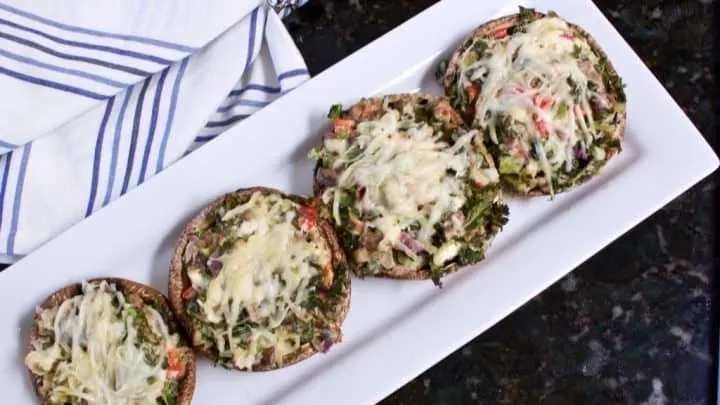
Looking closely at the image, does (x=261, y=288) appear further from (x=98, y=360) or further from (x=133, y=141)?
(x=133, y=141)

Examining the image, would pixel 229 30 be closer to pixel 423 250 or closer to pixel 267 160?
pixel 267 160

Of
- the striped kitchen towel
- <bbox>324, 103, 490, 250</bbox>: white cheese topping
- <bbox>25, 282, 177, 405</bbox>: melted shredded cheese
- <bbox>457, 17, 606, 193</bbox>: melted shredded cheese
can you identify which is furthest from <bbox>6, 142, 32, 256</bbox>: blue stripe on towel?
<bbox>457, 17, 606, 193</bbox>: melted shredded cheese

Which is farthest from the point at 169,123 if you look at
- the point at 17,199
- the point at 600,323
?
the point at 600,323

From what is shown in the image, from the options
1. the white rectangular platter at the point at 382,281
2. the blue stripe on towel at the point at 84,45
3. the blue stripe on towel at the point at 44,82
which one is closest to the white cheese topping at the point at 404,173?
the white rectangular platter at the point at 382,281

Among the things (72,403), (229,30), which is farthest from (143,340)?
(229,30)

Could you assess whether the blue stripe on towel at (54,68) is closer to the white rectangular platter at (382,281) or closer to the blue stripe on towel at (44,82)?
the blue stripe on towel at (44,82)

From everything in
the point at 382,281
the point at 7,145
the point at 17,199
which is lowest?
the point at 382,281

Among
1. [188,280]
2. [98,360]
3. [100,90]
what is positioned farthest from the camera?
[100,90]
